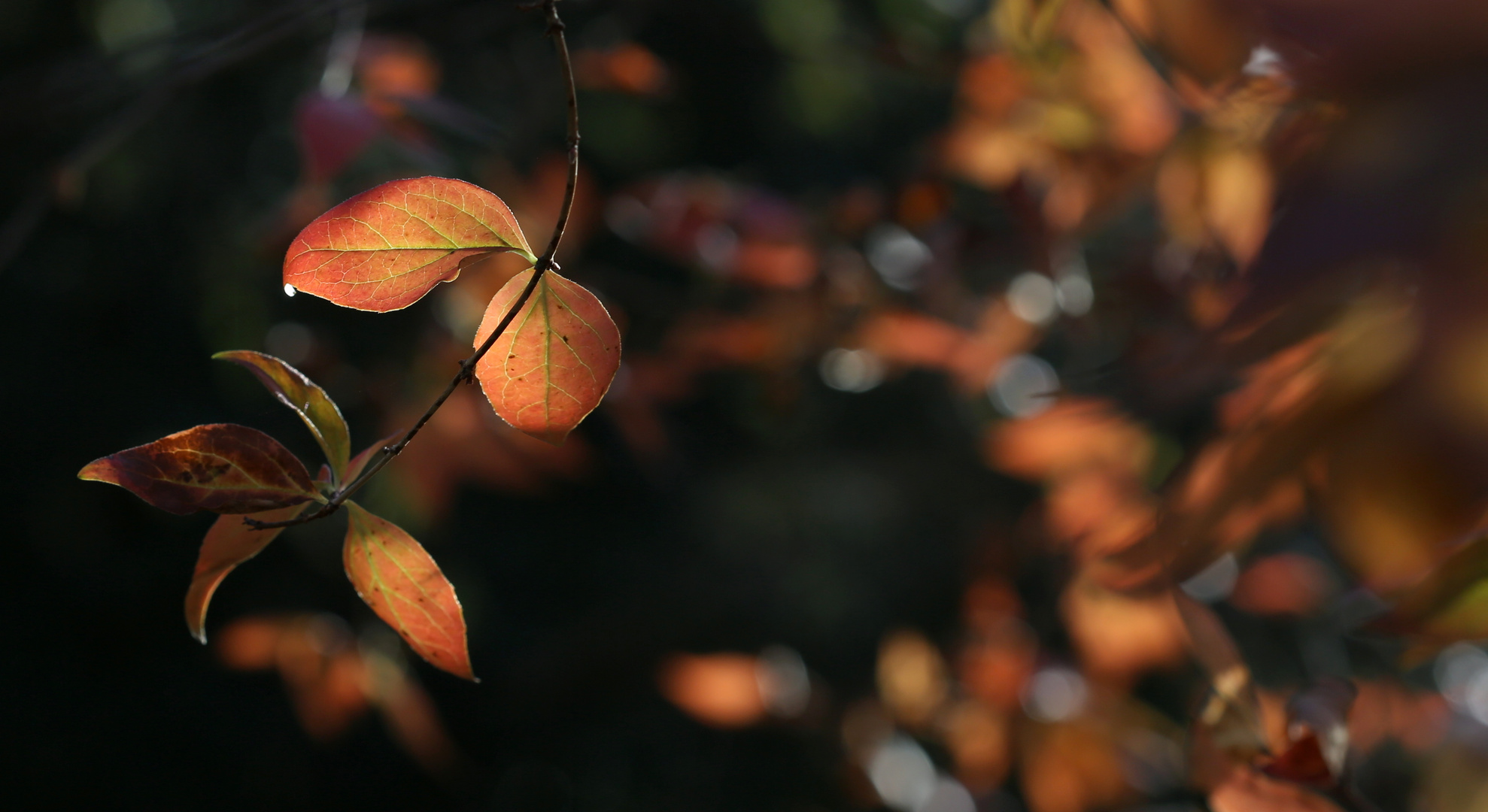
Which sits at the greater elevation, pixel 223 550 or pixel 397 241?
pixel 397 241

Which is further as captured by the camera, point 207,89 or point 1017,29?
point 207,89

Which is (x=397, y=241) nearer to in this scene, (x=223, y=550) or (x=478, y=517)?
(x=223, y=550)

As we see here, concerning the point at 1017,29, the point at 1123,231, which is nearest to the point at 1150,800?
the point at 1123,231

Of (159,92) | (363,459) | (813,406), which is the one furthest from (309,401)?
(813,406)

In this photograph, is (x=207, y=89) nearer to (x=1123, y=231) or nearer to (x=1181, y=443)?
(x=1123, y=231)

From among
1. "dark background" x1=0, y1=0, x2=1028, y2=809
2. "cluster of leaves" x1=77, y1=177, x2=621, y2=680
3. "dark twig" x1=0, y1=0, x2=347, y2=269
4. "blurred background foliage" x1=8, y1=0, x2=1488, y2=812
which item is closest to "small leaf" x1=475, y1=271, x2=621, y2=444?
"cluster of leaves" x1=77, y1=177, x2=621, y2=680

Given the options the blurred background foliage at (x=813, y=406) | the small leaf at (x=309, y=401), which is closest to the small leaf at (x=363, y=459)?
the small leaf at (x=309, y=401)

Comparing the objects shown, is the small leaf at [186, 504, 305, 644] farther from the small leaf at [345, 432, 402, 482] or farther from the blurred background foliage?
the blurred background foliage
